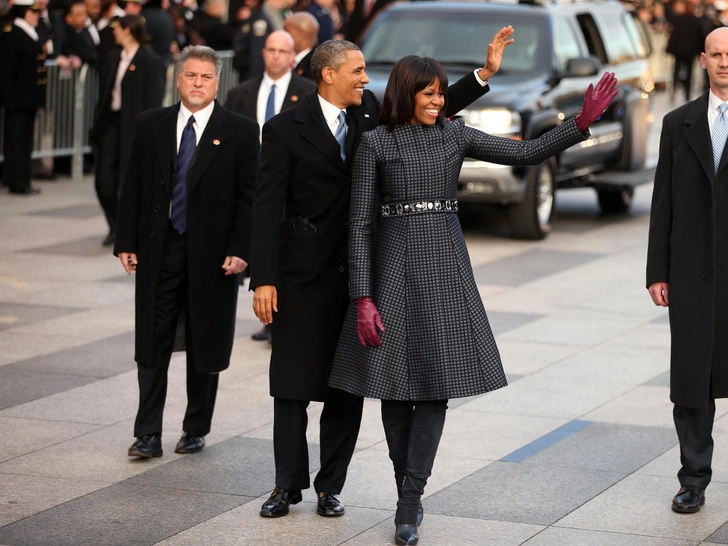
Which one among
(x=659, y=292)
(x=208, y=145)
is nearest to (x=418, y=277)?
(x=659, y=292)

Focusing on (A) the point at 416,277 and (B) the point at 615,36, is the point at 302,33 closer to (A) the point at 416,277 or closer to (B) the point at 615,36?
(A) the point at 416,277

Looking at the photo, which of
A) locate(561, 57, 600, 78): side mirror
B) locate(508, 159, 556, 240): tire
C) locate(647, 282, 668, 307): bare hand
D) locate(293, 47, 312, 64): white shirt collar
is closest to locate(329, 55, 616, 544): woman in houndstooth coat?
locate(647, 282, 668, 307): bare hand

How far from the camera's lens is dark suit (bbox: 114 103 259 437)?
267 inches

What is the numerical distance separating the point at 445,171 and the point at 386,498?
148cm

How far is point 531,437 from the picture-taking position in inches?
288

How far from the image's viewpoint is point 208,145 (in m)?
6.81

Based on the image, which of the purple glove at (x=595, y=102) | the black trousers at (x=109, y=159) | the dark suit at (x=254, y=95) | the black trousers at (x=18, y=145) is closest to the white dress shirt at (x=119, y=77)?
the black trousers at (x=109, y=159)

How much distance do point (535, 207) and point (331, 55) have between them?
26.6 feet

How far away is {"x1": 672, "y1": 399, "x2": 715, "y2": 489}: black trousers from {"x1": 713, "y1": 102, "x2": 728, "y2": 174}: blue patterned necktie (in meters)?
1.02

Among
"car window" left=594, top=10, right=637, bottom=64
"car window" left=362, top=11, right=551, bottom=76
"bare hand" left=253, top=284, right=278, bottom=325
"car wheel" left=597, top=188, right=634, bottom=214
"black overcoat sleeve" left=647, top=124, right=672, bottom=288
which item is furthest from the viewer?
"car wheel" left=597, top=188, right=634, bottom=214

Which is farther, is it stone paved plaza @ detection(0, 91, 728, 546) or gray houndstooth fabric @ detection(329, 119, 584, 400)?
stone paved plaza @ detection(0, 91, 728, 546)

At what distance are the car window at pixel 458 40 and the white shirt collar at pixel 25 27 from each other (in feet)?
12.5

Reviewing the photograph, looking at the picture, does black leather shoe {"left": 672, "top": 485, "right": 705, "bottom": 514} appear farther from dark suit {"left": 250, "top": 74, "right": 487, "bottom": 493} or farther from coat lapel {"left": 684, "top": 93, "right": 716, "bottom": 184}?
dark suit {"left": 250, "top": 74, "right": 487, "bottom": 493}

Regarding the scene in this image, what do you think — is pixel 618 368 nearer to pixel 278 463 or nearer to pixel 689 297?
pixel 689 297
